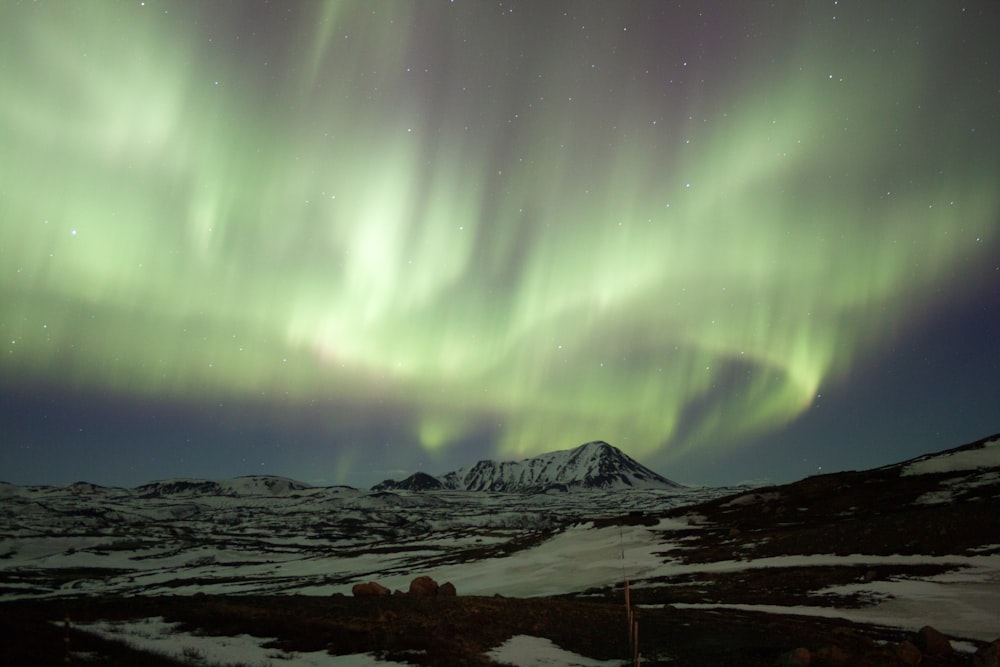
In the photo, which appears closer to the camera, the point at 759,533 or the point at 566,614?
the point at 566,614

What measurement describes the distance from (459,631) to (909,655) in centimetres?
1840

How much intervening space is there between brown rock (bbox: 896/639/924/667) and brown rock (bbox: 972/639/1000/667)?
5.58ft

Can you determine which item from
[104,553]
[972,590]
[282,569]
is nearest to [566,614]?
[972,590]

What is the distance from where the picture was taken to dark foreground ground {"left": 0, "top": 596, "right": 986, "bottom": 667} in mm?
19734

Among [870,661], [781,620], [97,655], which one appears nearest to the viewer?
[97,655]

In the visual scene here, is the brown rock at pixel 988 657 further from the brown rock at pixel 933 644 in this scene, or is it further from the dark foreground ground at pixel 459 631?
the brown rock at pixel 933 644

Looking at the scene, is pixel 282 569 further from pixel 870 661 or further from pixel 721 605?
pixel 870 661

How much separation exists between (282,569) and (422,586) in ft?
252

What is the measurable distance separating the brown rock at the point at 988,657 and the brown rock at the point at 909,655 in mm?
1701

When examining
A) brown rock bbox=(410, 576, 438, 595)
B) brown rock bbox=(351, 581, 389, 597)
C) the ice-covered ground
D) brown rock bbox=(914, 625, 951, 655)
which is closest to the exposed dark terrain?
brown rock bbox=(914, 625, 951, 655)

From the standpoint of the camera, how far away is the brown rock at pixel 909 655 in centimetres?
2041

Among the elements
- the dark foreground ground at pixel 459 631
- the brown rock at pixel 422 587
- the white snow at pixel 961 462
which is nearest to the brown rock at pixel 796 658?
the dark foreground ground at pixel 459 631

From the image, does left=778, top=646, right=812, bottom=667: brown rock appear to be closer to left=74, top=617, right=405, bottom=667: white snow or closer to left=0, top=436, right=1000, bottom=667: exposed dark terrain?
left=0, top=436, right=1000, bottom=667: exposed dark terrain

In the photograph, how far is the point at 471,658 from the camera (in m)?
22.4
